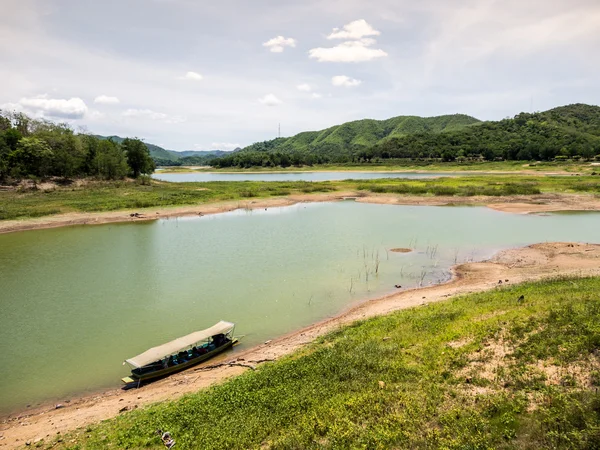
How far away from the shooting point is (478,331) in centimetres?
1290

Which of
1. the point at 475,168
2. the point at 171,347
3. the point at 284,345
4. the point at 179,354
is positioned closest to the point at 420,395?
the point at 284,345

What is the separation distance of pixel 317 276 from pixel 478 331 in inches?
595

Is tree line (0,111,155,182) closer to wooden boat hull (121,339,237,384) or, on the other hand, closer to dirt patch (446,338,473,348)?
wooden boat hull (121,339,237,384)

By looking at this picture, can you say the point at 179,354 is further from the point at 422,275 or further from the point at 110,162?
the point at 110,162

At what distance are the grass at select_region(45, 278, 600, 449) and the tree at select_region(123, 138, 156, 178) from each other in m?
92.9

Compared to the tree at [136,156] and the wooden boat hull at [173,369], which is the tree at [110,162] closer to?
the tree at [136,156]

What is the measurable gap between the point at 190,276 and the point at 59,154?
6443cm

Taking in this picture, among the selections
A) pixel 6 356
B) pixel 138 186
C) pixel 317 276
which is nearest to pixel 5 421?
pixel 6 356

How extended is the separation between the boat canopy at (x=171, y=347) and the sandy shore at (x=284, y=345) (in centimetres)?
102

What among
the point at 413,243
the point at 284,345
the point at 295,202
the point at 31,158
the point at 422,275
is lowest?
the point at 284,345

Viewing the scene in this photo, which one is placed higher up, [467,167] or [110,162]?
[110,162]

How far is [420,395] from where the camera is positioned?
979 centimetres

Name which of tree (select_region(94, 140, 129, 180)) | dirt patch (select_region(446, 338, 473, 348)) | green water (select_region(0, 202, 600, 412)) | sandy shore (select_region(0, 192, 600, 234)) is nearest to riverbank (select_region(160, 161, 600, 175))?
sandy shore (select_region(0, 192, 600, 234))

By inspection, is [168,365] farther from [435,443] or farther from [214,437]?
[435,443]
